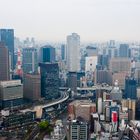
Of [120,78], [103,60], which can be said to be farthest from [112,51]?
[120,78]

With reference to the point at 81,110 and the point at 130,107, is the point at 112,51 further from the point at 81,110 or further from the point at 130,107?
the point at 81,110

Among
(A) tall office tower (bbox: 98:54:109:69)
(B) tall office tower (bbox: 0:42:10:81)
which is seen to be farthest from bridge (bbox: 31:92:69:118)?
(A) tall office tower (bbox: 98:54:109:69)

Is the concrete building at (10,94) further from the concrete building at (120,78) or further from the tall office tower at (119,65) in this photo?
the tall office tower at (119,65)

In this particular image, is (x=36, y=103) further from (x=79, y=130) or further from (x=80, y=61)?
(x=80, y=61)

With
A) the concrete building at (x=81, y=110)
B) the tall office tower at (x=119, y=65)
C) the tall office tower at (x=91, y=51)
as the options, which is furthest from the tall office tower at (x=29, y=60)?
the concrete building at (x=81, y=110)

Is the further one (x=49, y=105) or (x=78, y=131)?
(x=49, y=105)

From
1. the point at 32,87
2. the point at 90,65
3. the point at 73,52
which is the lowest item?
the point at 32,87
